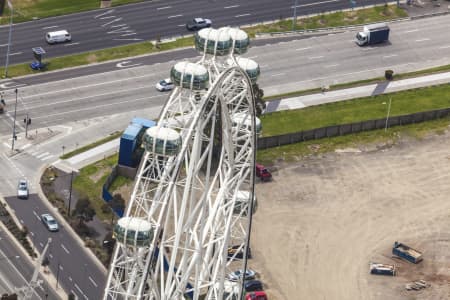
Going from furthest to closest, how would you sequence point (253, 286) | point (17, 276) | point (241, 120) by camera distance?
point (253, 286), point (17, 276), point (241, 120)

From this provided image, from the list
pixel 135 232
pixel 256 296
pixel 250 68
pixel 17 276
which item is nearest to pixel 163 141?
pixel 135 232

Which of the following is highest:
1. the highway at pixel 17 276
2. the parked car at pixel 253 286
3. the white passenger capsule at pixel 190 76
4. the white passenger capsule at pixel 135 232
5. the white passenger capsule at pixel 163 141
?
the white passenger capsule at pixel 190 76

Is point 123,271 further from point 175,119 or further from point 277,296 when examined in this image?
point 277,296

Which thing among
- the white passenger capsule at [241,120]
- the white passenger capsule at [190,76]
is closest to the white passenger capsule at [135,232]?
the white passenger capsule at [190,76]

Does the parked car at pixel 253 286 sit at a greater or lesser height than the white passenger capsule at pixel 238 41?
lesser

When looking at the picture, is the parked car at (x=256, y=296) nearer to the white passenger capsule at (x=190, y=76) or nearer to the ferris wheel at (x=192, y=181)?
the ferris wheel at (x=192, y=181)

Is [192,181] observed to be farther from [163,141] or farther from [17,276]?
[17,276]

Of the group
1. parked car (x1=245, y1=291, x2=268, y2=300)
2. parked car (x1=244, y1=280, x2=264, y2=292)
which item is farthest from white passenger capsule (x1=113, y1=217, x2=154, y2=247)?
parked car (x1=244, y1=280, x2=264, y2=292)

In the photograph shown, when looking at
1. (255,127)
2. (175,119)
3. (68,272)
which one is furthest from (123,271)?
(68,272)
